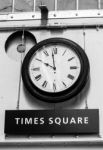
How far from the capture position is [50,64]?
6859mm

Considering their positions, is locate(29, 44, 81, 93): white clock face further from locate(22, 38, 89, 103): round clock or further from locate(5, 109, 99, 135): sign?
locate(5, 109, 99, 135): sign

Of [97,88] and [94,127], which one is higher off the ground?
[97,88]

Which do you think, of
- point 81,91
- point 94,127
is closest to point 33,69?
point 81,91

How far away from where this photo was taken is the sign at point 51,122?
652cm

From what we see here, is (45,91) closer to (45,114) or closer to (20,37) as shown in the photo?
(45,114)

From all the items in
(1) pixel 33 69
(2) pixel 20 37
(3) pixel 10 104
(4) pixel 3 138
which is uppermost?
(2) pixel 20 37

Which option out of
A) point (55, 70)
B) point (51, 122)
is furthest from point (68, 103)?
point (55, 70)

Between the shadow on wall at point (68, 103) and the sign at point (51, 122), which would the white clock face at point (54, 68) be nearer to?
the shadow on wall at point (68, 103)

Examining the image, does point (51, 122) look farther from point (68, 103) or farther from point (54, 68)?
point (54, 68)

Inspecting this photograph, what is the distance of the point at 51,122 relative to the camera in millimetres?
6594

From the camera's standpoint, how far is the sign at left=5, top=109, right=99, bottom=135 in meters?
6.52

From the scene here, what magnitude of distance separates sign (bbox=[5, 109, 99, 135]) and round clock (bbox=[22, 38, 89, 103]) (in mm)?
208

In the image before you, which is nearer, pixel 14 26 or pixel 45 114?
pixel 45 114

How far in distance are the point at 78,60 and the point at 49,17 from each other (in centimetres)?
86
